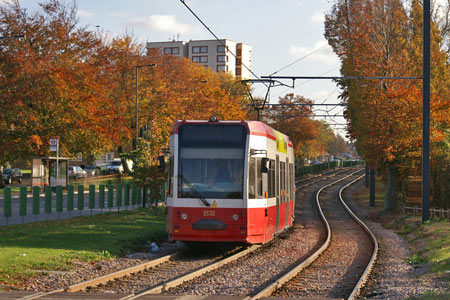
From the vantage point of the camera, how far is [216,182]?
16.2 meters

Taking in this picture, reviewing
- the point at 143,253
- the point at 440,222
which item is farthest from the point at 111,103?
the point at 143,253

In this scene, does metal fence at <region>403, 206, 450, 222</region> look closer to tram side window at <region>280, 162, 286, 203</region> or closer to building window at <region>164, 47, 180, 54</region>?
tram side window at <region>280, 162, 286, 203</region>

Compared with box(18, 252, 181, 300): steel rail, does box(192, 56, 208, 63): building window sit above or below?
above

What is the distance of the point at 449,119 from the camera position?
34.1 m

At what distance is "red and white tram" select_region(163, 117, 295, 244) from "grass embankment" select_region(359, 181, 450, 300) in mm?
4044

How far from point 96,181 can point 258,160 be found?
146 ft


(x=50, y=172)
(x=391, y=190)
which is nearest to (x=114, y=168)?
(x=50, y=172)

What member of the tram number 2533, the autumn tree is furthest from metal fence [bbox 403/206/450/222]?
the tram number 2533

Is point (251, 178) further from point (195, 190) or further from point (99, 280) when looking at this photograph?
point (99, 280)

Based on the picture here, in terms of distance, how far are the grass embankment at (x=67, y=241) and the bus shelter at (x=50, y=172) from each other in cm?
1280

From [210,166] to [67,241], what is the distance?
436 centimetres

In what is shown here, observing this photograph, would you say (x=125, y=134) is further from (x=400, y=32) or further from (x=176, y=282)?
(x=176, y=282)

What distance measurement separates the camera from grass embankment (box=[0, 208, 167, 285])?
13.5 meters

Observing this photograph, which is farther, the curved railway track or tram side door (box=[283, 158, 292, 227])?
tram side door (box=[283, 158, 292, 227])
